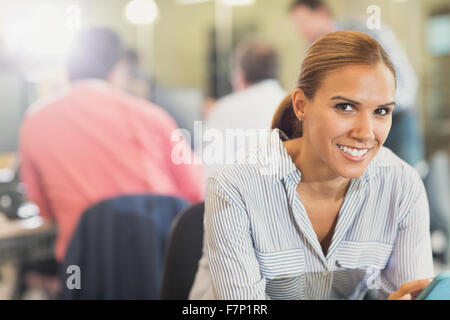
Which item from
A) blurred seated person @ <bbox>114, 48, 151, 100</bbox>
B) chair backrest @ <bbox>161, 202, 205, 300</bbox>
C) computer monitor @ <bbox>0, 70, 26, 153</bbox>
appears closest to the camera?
chair backrest @ <bbox>161, 202, 205, 300</bbox>

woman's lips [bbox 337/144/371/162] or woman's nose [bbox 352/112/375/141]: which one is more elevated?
woman's nose [bbox 352/112/375/141]

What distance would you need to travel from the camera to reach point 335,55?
67cm

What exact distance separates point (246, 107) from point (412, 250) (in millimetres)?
391

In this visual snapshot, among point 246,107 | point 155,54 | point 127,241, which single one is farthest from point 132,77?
point 246,107

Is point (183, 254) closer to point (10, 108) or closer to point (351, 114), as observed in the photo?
point (351, 114)

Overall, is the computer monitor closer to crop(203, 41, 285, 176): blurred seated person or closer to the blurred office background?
the blurred office background

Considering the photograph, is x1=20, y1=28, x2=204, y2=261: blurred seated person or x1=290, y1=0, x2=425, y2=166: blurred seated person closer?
x1=290, y1=0, x2=425, y2=166: blurred seated person

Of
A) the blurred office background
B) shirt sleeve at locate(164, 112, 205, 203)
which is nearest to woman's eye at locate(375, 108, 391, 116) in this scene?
the blurred office background

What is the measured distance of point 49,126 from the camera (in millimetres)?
Result: 1451

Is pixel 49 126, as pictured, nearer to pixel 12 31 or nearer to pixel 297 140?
pixel 297 140

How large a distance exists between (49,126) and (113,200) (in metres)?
0.45

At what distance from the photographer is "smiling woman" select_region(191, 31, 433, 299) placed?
2.43 feet

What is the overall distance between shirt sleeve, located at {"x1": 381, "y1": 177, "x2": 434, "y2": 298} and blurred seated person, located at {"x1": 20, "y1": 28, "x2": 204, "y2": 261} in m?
0.73

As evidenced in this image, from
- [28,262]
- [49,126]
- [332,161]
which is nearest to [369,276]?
[332,161]
